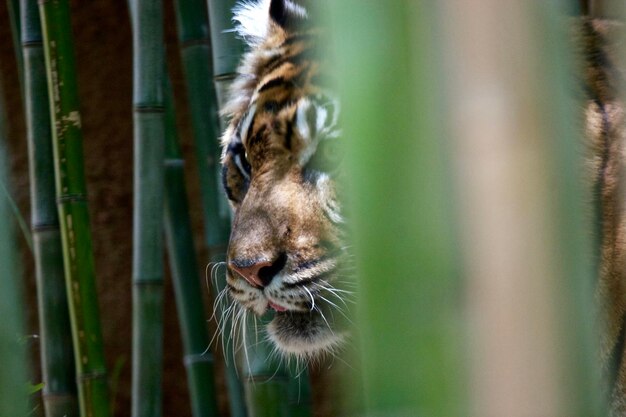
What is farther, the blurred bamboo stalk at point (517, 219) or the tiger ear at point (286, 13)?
the tiger ear at point (286, 13)

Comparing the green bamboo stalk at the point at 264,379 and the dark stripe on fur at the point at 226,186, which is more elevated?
the dark stripe on fur at the point at 226,186

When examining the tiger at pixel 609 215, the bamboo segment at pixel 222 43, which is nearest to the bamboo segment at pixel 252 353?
the bamboo segment at pixel 222 43

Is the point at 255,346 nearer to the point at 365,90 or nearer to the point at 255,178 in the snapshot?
the point at 255,178

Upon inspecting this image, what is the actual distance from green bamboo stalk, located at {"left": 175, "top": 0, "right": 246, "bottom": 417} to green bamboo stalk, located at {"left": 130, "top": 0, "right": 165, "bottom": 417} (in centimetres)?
14

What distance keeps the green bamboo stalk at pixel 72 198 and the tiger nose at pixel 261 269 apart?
0.33m

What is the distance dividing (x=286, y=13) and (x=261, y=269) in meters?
0.57

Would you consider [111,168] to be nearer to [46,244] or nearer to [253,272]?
[46,244]

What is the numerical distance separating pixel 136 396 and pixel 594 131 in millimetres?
978

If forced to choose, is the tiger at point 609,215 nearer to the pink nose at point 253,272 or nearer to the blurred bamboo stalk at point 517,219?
the pink nose at point 253,272

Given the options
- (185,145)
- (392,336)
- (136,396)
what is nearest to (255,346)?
(136,396)

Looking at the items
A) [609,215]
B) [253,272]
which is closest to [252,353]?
[253,272]

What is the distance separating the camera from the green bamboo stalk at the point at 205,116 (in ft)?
6.57

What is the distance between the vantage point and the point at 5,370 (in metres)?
0.64

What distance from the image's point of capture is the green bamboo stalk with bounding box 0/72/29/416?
0.61 meters
